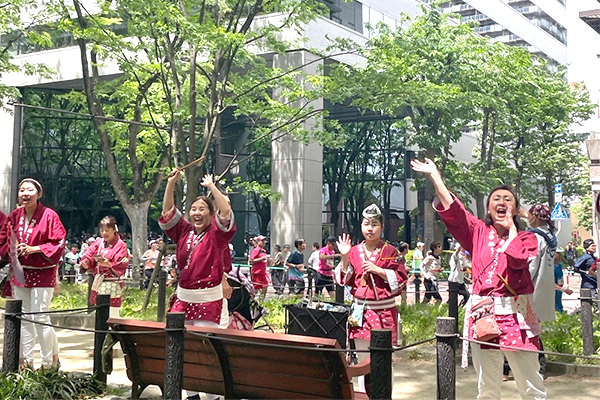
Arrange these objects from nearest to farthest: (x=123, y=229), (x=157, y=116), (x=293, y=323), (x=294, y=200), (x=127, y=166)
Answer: (x=293, y=323)
(x=157, y=116)
(x=294, y=200)
(x=127, y=166)
(x=123, y=229)

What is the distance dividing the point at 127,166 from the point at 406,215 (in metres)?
13.5

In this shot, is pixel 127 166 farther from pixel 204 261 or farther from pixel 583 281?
pixel 204 261

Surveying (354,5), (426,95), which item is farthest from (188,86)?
(354,5)

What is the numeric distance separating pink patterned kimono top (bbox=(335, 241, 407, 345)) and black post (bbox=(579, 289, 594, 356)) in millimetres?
3495

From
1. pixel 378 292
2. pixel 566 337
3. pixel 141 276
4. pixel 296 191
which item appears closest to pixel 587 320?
pixel 566 337

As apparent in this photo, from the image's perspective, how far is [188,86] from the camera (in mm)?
17062

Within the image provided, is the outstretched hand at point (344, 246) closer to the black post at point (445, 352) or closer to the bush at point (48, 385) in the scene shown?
the black post at point (445, 352)

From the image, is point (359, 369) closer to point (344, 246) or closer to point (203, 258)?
point (344, 246)

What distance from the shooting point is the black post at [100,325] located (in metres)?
7.04

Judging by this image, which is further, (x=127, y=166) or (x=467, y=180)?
(x=127, y=166)

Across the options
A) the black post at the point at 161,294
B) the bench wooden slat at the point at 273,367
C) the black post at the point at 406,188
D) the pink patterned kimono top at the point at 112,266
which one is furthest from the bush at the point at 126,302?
the black post at the point at 406,188

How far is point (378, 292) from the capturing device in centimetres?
665

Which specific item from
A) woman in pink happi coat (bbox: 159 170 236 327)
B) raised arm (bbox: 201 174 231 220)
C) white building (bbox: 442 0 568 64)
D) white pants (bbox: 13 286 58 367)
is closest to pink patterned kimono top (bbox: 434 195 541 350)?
raised arm (bbox: 201 174 231 220)

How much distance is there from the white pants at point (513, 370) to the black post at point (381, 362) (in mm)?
1148
